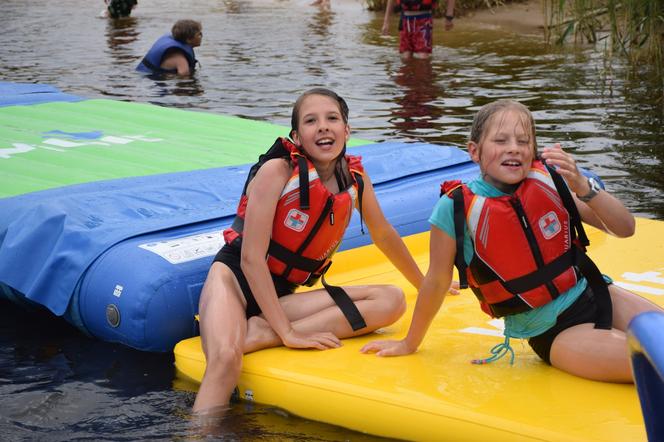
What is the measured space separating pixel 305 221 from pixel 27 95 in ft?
13.8

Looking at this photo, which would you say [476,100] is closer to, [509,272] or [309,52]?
[309,52]

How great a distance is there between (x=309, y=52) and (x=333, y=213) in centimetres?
869

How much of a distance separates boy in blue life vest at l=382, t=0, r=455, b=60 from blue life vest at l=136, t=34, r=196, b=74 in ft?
6.33

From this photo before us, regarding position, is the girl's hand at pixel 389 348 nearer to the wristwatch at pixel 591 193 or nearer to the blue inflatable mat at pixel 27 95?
the wristwatch at pixel 591 193

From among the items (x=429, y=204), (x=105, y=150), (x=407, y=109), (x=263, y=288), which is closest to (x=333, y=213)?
(x=263, y=288)

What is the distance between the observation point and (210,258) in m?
3.62

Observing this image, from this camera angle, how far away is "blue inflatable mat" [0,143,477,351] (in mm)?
3516

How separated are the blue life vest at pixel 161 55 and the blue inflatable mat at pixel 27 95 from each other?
2820 millimetres

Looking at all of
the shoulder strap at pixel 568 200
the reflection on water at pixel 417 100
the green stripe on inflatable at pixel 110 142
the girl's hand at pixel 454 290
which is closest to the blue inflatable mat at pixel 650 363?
the shoulder strap at pixel 568 200

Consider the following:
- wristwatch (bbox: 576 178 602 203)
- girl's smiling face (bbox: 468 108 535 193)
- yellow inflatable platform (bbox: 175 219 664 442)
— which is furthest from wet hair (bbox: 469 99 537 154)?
yellow inflatable platform (bbox: 175 219 664 442)

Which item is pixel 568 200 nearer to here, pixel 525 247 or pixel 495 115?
pixel 525 247

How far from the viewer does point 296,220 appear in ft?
10.7

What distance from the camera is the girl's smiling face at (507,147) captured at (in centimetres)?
280

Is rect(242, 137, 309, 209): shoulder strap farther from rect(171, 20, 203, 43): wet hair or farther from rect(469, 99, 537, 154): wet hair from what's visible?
rect(171, 20, 203, 43): wet hair
